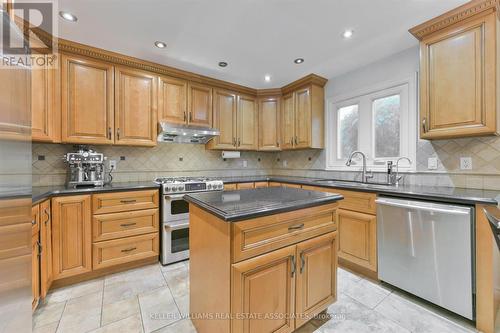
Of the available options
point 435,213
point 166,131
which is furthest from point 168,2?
point 435,213

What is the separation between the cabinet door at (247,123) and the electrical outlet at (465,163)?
2.57 m

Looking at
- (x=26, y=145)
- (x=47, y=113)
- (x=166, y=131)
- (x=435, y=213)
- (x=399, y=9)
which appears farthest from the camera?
(x=166, y=131)

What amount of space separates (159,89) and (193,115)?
54cm

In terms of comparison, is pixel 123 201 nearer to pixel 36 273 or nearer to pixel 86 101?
pixel 36 273

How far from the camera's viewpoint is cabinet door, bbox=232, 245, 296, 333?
3.38ft

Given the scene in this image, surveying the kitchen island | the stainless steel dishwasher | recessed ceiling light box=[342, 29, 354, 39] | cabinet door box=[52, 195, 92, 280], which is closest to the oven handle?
cabinet door box=[52, 195, 92, 280]

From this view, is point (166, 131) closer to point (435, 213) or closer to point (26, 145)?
point (26, 145)

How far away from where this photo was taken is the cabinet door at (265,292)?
103 cm

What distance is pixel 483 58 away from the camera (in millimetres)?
1634

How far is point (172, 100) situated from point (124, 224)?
167 cm

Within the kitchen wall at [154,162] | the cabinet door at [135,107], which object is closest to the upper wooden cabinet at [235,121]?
the kitchen wall at [154,162]

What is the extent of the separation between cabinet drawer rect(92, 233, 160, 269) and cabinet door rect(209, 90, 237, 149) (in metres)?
1.61

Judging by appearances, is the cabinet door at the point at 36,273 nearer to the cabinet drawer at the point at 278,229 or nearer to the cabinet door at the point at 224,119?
the cabinet drawer at the point at 278,229

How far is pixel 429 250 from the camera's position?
5.32 ft
